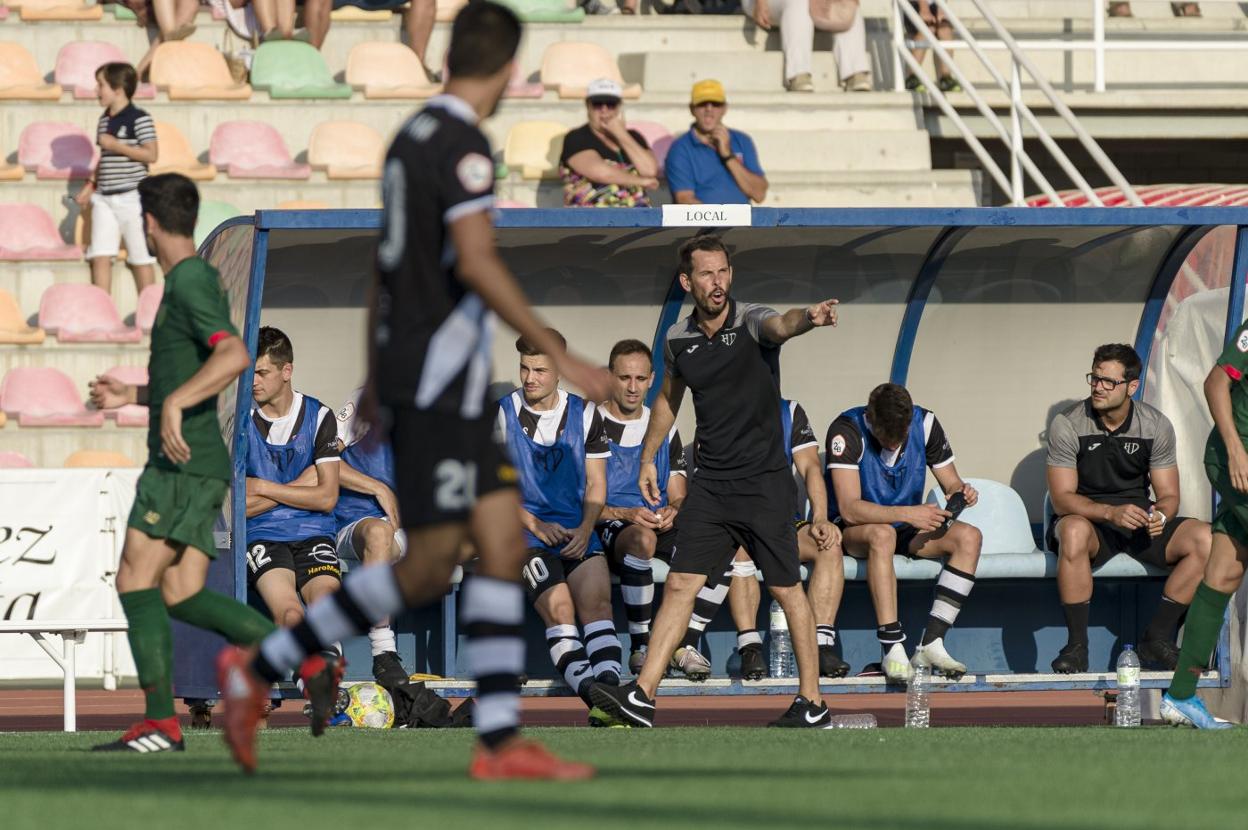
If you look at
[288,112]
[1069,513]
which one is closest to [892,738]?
[1069,513]

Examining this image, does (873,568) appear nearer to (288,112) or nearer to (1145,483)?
(1145,483)

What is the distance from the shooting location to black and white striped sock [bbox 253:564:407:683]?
577 cm

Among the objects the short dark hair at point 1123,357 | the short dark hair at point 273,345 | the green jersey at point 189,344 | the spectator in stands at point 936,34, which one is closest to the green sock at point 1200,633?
the short dark hair at point 1123,357

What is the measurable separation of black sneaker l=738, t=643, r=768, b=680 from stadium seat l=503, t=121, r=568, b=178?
24.9 feet

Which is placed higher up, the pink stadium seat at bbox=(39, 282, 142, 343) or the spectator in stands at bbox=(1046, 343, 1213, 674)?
the pink stadium seat at bbox=(39, 282, 142, 343)

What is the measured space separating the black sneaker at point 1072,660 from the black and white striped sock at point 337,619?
5.55 metres

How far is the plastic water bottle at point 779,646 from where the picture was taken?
35.8 feet

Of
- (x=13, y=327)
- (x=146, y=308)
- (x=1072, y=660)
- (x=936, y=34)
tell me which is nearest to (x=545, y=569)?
(x=1072, y=660)

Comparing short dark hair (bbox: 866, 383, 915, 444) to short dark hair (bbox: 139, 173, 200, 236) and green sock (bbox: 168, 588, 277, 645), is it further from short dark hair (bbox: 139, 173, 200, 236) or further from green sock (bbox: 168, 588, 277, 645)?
short dark hair (bbox: 139, 173, 200, 236)

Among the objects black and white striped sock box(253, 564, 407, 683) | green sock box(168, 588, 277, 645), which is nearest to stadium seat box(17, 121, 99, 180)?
green sock box(168, 588, 277, 645)

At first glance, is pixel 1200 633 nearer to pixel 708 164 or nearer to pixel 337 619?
pixel 337 619

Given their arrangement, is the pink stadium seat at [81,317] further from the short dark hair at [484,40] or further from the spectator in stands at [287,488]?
the short dark hair at [484,40]

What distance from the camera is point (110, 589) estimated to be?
14.0 m

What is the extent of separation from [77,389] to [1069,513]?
26.5ft
